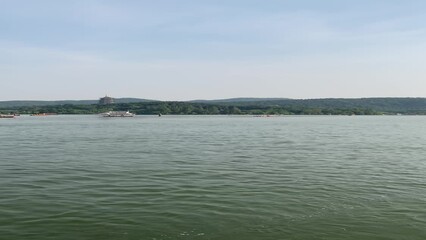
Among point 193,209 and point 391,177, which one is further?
point 391,177

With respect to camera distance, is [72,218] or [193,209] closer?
[72,218]

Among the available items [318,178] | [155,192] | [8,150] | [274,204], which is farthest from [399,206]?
[8,150]

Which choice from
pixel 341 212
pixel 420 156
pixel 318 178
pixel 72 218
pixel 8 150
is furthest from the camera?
pixel 8 150

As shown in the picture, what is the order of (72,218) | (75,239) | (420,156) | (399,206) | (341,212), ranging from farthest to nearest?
(420,156), (399,206), (341,212), (72,218), (75,239)

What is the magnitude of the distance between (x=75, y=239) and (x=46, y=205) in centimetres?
579

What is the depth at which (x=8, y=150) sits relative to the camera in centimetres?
4778

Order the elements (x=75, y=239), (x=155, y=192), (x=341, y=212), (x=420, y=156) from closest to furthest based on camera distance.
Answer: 1. (x=75, y=239)
2. (x=341, y=212)
3. (x=155, y=192)
4. (x=420, y=156)

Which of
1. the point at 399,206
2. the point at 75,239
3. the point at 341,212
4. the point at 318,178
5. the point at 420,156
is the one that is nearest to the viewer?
the point at 75,239

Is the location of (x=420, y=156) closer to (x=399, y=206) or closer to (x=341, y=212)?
(x=399, y=206)

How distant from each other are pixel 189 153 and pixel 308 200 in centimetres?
2405

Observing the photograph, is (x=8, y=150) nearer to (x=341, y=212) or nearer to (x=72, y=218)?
(x=72, y=218)

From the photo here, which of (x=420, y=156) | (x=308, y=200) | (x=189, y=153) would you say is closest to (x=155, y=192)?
(x=308, y=200)

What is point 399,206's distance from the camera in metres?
20.8

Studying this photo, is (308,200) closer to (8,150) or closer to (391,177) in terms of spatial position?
(391,177)
